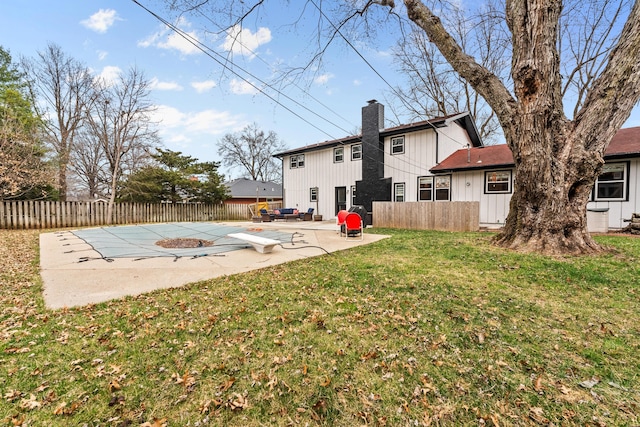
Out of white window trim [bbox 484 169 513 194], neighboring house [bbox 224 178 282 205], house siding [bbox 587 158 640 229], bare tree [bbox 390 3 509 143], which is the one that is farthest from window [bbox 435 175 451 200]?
neighboring house [bbox 224 178 282 205]

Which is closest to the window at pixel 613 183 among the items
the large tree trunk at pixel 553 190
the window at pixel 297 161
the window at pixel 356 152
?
the large tree trunk at pixel 553 190

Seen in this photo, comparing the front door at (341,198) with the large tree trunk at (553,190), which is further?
the front door at (341,198)

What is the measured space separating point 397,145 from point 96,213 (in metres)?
16.3

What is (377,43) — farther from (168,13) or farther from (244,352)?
(244,352)

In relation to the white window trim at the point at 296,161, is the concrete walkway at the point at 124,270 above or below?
below

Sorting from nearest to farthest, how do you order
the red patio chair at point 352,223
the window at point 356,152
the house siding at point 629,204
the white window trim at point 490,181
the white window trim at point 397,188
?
the red patio chair at point 352,223
the house siding at point 629,204
the white window trim at point 490,181
the white window trim at point 397,188
the window at point 356,152

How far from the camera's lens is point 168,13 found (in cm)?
641

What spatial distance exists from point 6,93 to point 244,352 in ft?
65.7

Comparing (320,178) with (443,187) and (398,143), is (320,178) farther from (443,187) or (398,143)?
(443,187)

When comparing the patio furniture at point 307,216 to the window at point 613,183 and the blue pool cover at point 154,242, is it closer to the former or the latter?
the blue pool cover at point 154,242

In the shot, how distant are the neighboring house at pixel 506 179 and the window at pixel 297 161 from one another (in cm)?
878

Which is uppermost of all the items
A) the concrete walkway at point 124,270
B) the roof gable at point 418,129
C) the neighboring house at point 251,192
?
the roof gable at point 418,129

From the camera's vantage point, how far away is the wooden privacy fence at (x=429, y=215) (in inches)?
411

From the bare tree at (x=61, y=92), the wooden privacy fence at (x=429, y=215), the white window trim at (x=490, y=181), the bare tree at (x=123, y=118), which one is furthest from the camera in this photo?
the bare tree at (x=123, y=118)
